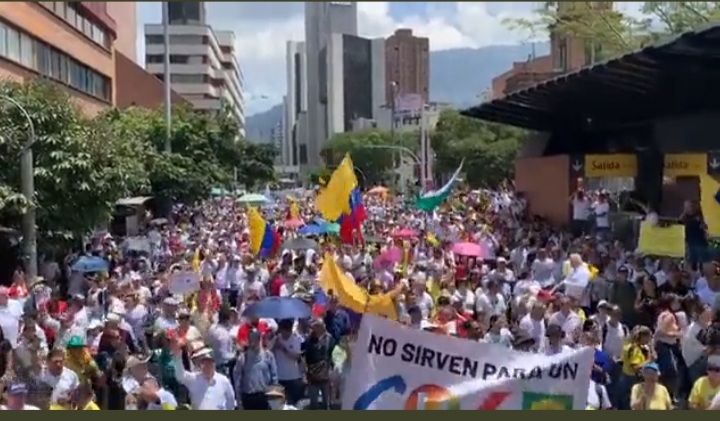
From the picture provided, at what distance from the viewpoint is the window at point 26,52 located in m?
37.4

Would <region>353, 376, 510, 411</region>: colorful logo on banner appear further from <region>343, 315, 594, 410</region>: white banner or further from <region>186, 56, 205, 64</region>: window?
<region>186, 56, 205, 64</region>: window

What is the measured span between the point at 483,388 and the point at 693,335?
150 inches

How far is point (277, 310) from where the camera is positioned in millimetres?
11656

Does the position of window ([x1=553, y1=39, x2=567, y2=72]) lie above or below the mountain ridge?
above

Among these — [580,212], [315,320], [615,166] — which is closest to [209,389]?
[315,320]

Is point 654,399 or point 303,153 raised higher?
point 303,153

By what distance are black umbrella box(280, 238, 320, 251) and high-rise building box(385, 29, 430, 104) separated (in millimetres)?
11926

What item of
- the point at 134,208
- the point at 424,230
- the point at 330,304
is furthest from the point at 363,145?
the point at 330,304

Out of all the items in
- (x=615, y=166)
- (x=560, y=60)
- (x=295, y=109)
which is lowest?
(x=615, y=166)

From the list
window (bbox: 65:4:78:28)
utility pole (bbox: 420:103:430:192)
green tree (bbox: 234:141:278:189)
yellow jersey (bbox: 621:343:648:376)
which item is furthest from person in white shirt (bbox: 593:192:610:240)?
window (bbox: 65:4:78:28)

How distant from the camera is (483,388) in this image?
320 inches

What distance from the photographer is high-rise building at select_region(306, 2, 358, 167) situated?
32.2m

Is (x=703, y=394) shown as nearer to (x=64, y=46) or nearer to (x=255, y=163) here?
(x=255, y=163)

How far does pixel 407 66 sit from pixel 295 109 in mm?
4013
